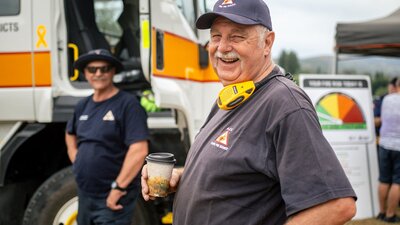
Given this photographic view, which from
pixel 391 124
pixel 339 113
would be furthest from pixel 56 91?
pixel 391 124

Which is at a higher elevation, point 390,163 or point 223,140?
point 223,140

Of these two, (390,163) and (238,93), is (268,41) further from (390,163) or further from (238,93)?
(390,163)

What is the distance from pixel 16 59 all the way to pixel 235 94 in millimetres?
2827

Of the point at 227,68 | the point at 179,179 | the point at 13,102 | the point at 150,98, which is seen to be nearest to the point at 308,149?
the point at 227,68

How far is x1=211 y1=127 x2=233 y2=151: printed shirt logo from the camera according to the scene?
1512mm

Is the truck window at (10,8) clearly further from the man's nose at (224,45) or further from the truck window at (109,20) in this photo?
the man's nose at (224,45)

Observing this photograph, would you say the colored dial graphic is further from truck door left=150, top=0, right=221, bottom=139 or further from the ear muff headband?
the ear muff headband

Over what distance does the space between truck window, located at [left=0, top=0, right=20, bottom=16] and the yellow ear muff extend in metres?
2.83

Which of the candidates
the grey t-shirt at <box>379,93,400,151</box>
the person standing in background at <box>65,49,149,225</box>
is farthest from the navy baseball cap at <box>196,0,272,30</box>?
the grey t-shirt at <box>379,93,400,151</box>

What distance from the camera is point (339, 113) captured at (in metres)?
5.49

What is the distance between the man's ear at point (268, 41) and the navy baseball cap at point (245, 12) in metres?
0.03

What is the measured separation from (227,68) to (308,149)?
493 mm

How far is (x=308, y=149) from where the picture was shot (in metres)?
1.32

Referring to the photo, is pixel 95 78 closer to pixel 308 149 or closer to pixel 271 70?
pixel 271 70
